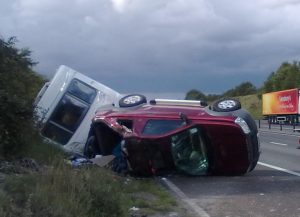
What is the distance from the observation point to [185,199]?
11.1 m

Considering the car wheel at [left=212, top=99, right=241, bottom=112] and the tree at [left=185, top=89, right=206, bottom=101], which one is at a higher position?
the tree at [left=185, top=89, right=206, bottom=101]

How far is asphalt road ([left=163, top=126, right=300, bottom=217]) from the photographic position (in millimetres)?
9758

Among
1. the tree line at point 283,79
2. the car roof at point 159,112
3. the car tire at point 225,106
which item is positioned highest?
the tree line at point 283,79

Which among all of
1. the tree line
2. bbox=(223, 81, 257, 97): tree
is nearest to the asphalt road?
the tree line

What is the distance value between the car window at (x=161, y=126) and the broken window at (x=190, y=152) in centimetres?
20

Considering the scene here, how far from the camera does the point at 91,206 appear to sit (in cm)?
815

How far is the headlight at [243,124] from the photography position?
13297mm

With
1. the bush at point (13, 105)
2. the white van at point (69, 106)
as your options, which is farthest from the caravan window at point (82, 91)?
the bush at point (13, 105)

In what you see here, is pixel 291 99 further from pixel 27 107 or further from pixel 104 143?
pixel 27 107

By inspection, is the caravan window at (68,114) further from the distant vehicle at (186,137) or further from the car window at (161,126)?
Result: the car window at (161,126)

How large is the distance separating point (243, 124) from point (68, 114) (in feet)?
16.9

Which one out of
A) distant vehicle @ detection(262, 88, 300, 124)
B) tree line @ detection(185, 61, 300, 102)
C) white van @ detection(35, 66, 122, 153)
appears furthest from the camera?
tree line @ detection(185, 61, 300, 102)

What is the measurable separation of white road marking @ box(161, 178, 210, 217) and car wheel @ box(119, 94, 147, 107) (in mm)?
2022

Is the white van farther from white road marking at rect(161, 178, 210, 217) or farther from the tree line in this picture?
the tree line
